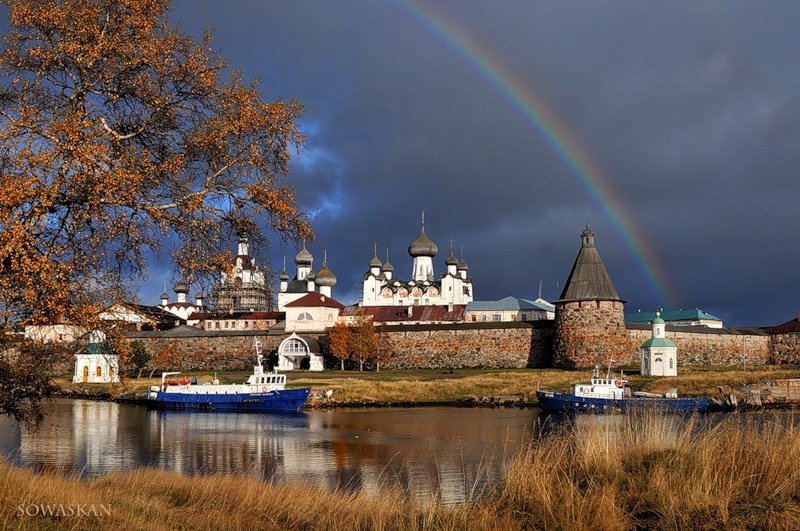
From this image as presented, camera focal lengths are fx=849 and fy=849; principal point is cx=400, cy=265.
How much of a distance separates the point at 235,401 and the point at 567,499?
34128mm

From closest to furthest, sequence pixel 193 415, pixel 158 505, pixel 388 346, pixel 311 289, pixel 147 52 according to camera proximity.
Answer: pixel 158 505, pixel 147 52, pixel 193 415, pixel 388 346, pixel 311 289

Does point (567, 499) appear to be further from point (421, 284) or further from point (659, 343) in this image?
point (421, 284)

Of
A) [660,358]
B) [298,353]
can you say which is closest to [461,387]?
[660,358]

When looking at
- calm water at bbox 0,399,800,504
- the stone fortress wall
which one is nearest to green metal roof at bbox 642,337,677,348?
the stone fortress wall

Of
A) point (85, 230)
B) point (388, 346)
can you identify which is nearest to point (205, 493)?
point (85, 230)

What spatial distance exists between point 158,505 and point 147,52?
4703 millimetres

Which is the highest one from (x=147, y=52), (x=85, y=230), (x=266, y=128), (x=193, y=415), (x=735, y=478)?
(x=147, y=52)

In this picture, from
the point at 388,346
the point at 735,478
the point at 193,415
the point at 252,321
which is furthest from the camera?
the point at 252,321

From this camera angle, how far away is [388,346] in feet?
196

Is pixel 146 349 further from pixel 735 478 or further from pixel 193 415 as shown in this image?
pixel 735 478

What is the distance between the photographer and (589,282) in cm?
5441

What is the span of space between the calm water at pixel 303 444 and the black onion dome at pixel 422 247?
206 feet

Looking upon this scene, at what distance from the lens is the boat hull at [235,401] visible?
38.2 meters

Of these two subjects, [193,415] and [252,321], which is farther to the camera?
[252,321]
